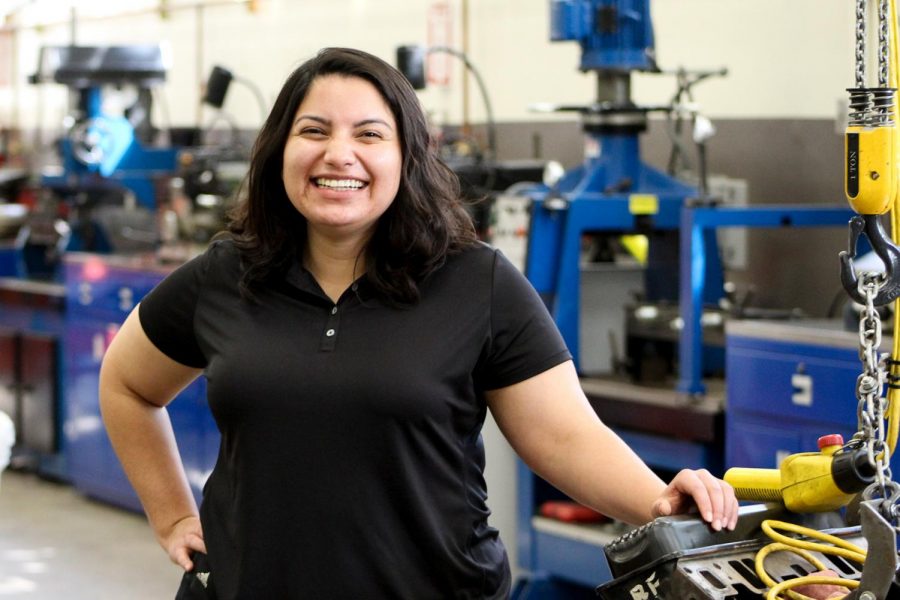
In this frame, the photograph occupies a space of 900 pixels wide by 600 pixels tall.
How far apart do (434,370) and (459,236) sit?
21 centimetres

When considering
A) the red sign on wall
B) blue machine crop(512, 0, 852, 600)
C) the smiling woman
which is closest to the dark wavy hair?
the smiling woman

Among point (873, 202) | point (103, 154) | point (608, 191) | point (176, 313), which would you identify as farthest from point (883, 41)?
point (103, 154)

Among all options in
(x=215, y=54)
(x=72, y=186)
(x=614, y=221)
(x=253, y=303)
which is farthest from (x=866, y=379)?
(x=215, y=54)

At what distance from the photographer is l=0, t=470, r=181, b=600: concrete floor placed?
4.49 meters

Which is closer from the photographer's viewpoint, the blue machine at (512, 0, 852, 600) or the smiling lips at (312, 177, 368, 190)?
the smiling lips at (312, 177, 368, 190)

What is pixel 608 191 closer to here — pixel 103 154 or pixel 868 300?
pixel 868 300

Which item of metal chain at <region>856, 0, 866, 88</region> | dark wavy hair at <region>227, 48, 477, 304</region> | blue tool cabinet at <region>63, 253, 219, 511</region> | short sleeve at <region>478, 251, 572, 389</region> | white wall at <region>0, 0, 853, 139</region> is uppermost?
white wall at <region>0, 0, 853, 139</region>

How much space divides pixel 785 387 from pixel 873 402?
191cm

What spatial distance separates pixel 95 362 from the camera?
17.8 feet

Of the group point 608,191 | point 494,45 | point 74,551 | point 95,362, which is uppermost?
point 494,45

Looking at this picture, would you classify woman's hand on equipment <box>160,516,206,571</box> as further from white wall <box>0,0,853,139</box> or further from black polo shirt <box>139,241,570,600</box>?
white wall <box>0,0,853,139</box>

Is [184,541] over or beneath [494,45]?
beneath

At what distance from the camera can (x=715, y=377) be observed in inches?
147

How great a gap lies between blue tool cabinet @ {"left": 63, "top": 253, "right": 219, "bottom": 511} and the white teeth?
11.2 feet
